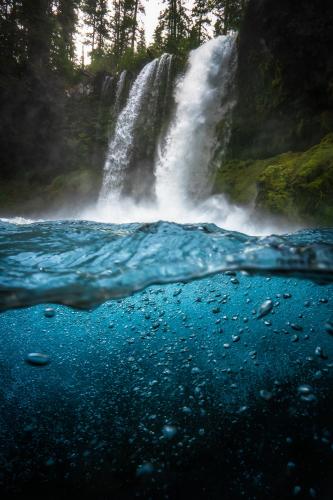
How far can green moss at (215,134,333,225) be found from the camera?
272 inches

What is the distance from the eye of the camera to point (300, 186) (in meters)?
7.38

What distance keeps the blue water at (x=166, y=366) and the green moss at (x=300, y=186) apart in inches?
171

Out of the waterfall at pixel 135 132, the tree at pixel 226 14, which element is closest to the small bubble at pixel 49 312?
the waterfall at pixel 135 132

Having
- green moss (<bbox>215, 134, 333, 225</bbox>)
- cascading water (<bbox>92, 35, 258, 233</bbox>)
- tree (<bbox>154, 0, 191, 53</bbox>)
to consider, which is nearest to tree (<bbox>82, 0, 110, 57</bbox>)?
tree (<bbox>154, 0, 191, 53</bbox>)

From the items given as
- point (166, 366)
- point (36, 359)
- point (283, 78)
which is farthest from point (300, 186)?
point (36, 359)

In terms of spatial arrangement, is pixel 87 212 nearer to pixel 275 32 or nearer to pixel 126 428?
pixel 275 32

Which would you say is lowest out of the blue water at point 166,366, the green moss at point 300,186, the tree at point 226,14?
the blue water at point 166,366

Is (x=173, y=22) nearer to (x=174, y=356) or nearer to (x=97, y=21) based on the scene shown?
(x=97, y=21)

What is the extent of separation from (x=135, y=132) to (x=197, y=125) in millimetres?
3921

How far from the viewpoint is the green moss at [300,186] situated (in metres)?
6.92

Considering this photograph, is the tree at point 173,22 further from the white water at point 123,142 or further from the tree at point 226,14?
the white water at point 123,142

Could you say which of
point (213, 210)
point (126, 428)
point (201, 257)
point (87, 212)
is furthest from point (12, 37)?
point (126, 428)

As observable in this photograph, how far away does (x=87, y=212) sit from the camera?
15797mm

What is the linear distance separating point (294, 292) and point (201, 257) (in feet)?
4.64
